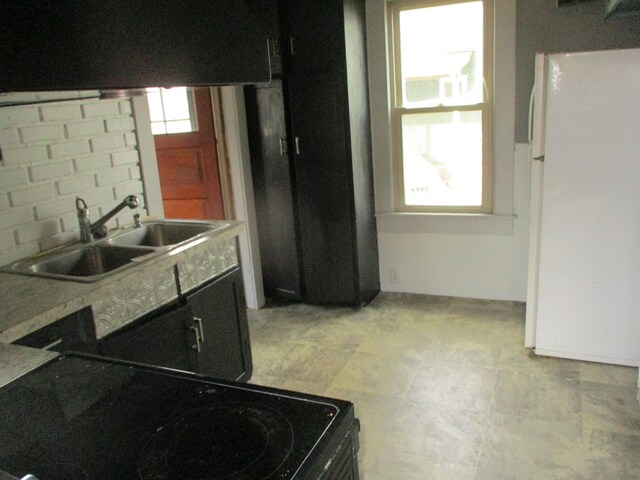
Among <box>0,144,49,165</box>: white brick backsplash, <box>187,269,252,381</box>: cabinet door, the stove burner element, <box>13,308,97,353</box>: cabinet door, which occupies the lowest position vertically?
<box>187,269,252,381</box>: cabinet door

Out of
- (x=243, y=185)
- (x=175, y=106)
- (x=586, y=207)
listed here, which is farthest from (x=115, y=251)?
(x=586, y=207)

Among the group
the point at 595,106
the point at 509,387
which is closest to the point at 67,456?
the point at 509,387

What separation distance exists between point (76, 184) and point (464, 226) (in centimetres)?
243

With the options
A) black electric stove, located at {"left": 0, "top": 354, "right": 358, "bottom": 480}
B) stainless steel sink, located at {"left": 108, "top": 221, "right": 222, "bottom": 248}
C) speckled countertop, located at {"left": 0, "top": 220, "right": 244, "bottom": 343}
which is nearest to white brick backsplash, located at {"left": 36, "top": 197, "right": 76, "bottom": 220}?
stainless steel sink, located at {"left": 108, "top": 221, "right": 222, "bottom": 248}

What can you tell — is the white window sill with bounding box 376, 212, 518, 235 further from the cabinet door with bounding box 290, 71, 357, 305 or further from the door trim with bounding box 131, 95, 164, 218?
the door trim with bounding box 131, 95, 164, 218

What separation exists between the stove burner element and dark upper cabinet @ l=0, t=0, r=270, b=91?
1.85 feet

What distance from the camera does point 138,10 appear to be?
739 mm

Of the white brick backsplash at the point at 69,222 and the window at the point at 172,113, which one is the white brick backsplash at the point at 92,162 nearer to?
the white brick backsplash at the point at 69,222

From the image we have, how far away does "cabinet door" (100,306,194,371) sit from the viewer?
6.12ft

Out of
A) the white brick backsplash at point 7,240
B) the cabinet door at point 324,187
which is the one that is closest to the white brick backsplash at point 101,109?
the white brick backsplash at point 7,240

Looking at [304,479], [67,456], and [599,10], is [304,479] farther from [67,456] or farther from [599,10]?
[599,10]

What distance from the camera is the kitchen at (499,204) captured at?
3053 mm

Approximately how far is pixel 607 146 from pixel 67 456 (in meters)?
2.55

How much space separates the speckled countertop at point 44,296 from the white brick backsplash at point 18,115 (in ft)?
1.98
